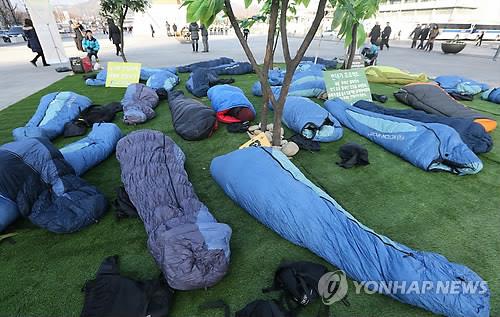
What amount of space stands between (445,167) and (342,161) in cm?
105

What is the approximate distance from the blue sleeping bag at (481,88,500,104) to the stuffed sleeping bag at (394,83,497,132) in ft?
4.79

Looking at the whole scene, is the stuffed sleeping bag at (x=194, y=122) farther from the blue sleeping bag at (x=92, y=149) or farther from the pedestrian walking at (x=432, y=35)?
the pedestrian walking at (x=432, y=35)

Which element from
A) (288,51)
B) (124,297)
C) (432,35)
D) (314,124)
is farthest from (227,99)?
(432,35)

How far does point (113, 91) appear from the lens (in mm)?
5777

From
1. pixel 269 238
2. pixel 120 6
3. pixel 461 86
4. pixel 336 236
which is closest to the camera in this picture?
pixel 336 236

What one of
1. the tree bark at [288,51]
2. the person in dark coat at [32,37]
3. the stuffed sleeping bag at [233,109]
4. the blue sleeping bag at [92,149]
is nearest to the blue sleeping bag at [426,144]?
the tree bark at [288,51]

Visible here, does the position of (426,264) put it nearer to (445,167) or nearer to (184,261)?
(184,261)

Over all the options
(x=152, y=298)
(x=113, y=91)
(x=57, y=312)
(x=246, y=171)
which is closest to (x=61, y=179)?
(x=57, y=312)

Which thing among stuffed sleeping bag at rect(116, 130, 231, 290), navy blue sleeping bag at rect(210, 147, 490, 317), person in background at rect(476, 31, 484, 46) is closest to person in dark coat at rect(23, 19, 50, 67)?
stuffed sleeping bag at rect(116, 130, 231, 290)

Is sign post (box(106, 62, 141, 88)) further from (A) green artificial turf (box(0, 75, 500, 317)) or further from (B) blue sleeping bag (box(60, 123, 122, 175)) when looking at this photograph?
(A) green artificial turf (box(0, 75, 500, 317))

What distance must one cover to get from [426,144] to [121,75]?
19.4ft

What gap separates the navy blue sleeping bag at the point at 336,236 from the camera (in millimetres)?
1490

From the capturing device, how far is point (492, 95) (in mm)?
5223

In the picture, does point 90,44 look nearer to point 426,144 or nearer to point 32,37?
point 32,37
